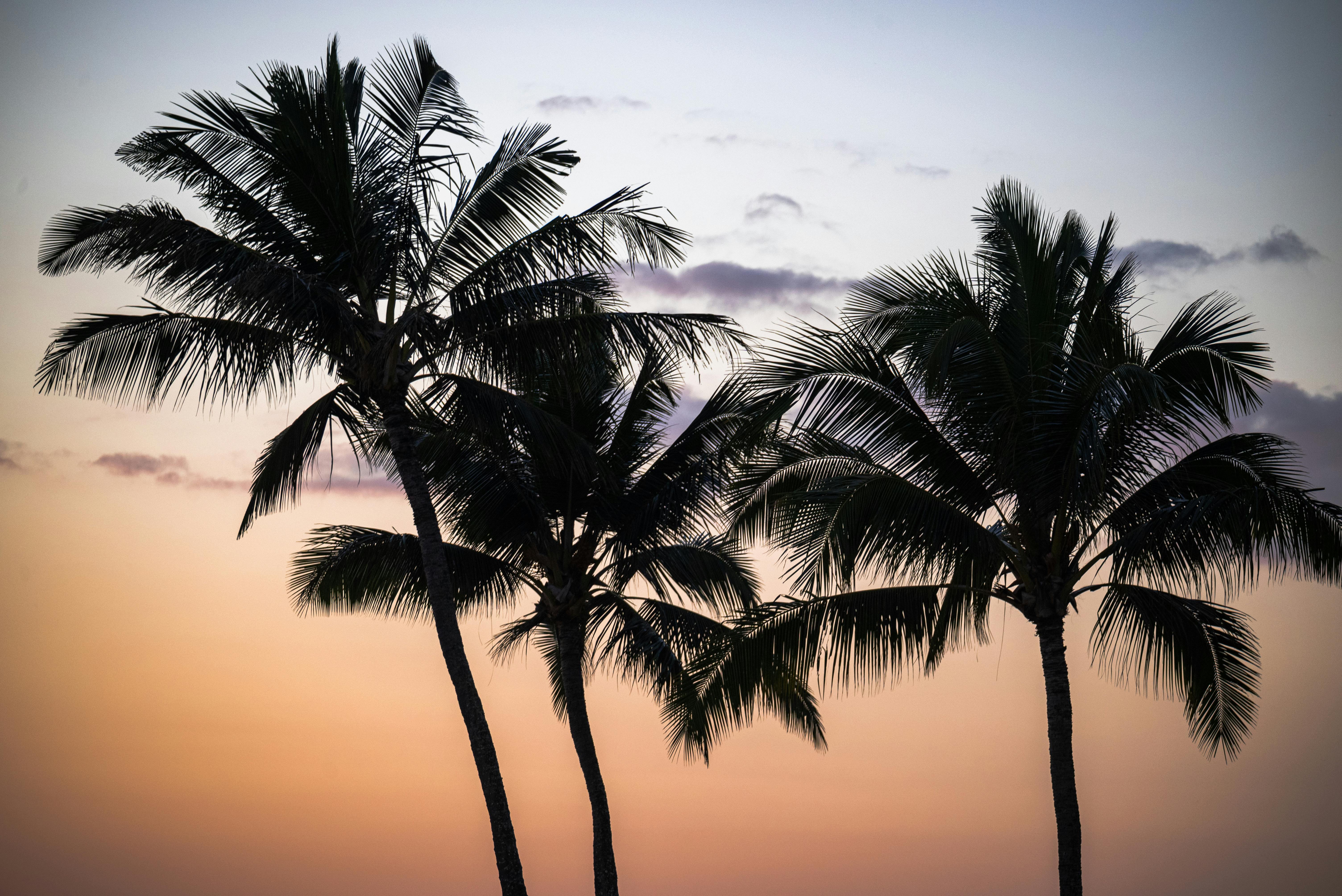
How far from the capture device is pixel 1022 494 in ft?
40.3

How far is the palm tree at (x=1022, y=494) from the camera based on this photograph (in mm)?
11820

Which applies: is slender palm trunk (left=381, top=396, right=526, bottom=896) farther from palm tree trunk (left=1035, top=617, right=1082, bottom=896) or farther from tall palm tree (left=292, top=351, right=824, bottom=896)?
palm tree trunk (left=1035, top=617, right=1082, bottom=896)

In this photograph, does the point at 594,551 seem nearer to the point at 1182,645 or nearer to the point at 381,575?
the point at 381,575

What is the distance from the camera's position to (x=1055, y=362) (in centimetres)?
1255

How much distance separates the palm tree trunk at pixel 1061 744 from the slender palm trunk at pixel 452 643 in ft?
18.3

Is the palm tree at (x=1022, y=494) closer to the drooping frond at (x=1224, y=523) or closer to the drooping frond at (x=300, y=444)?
the drooping frond at (x=1224, y=523)

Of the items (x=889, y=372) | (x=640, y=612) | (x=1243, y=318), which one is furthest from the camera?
(x=640, y=612)

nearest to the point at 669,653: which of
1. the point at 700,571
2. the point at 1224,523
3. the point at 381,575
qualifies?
the point at 700,571

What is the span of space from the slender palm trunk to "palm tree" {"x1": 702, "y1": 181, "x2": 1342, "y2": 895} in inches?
97.7

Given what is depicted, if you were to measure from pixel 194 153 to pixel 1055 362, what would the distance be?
938cm

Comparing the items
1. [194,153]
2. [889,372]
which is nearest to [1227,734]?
[889,372]

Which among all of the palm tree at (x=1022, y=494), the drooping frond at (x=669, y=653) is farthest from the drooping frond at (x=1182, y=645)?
the drooping frond at (x=669, y=653)

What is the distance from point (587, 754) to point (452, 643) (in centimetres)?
452

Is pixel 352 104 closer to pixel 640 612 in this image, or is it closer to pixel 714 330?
pixel 714 330
